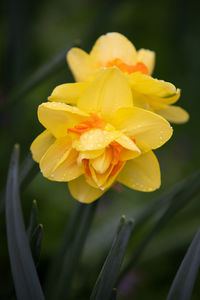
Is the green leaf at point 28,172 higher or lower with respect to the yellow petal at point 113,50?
lower

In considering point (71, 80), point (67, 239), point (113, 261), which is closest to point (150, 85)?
point (113, 261)

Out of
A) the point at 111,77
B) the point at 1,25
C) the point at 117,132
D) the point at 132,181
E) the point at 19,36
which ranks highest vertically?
the point at 1,25

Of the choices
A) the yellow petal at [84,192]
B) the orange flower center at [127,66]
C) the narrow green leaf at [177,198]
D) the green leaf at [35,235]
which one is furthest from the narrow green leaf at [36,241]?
the orange flower center at [127,66]

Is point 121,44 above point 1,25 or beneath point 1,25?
beneath

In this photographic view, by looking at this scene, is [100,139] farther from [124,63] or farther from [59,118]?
[124,63]

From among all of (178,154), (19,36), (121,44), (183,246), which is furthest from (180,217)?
(19,36)

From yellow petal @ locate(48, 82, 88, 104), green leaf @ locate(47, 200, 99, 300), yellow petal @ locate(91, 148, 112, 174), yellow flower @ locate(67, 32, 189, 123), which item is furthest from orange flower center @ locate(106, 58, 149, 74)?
green leaf @ locate(47, 200, 99, 300)

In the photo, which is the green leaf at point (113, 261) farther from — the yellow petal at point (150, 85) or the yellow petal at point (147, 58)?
the yellow petal at point (147, 58)

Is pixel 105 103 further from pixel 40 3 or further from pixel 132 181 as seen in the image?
pixel 40 3

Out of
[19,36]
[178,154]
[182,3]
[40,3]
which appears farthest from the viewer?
[40,3]
